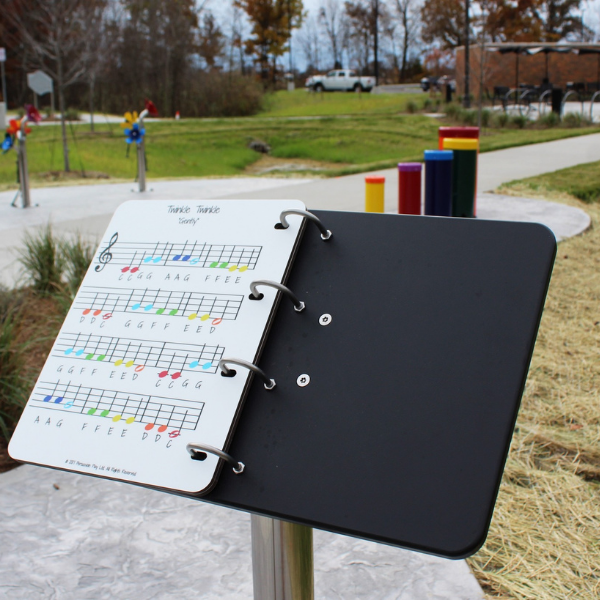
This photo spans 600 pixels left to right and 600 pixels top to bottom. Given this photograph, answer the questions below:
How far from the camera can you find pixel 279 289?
1164mm

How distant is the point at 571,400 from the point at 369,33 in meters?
63.7

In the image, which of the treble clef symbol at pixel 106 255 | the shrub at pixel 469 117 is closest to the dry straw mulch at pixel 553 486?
the treble clef symbol at pixel 106 255

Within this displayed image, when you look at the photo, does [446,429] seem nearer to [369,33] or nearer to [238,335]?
[238,335]

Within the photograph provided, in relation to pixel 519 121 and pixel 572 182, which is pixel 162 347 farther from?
pixel 519 121

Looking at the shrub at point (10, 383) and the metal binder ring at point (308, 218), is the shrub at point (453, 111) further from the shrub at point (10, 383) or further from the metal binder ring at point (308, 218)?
the metal binder ring at point (308, 218)

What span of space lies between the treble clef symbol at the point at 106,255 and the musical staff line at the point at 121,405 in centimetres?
27

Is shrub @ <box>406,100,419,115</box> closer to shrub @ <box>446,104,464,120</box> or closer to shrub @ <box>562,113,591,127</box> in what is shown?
shrub @ <box>446,104,464,120</box>

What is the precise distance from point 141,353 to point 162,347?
1.8 inches

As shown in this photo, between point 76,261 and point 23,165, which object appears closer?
point 76,261

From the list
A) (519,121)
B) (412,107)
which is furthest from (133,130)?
(412,107)

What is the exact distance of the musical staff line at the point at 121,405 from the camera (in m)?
1.14

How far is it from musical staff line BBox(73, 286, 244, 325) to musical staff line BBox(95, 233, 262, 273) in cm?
6

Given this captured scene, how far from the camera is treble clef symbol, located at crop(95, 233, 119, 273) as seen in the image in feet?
4.72

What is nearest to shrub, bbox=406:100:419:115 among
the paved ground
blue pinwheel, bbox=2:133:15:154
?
blue pinwheel, bbox=2:133:15:154
